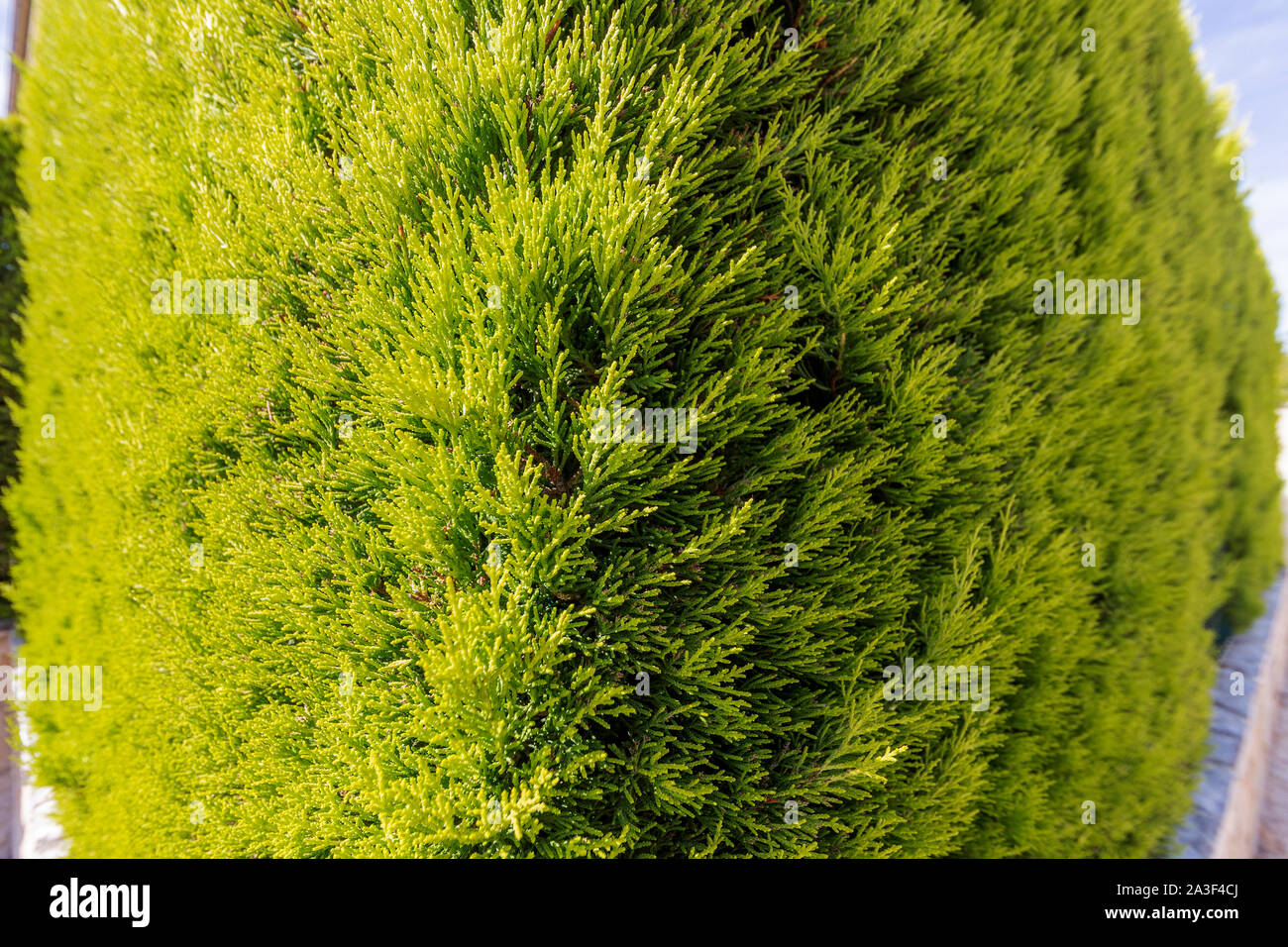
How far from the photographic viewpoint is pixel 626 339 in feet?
5.54

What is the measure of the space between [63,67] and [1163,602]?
7962 millimetres
